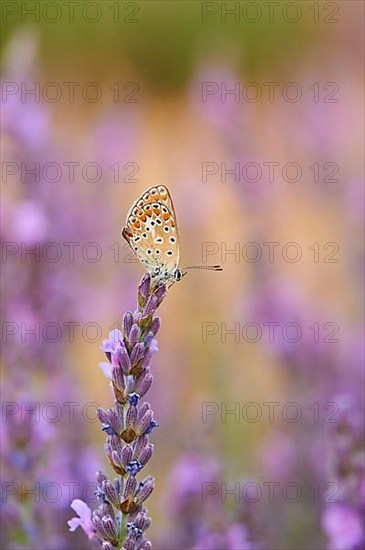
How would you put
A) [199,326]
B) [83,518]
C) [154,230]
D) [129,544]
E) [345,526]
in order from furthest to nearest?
1. [199,326]
2. [345,526]
3. [154,230]
4. [83,518]
5. [129,544]

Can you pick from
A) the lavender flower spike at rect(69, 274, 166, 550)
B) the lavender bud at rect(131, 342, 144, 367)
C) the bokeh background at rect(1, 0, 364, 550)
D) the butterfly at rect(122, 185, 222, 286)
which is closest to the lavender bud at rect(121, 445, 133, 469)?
the lavender flower spike at rect(69, 274, 166, 550)

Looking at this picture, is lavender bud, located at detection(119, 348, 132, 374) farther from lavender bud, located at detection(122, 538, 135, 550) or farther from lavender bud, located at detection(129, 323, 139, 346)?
lavender bud, located at detection(122, 538, 135, 550)

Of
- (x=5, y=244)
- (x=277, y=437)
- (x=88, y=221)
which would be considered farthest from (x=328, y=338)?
(x=5, y=244)

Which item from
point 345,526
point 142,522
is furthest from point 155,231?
point 345,526

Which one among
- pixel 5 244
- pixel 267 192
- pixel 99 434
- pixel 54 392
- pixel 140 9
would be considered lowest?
pixel 99 434

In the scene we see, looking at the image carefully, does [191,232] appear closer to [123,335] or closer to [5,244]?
[5,244]

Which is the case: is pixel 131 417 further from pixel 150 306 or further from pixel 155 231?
pixel 155 231
